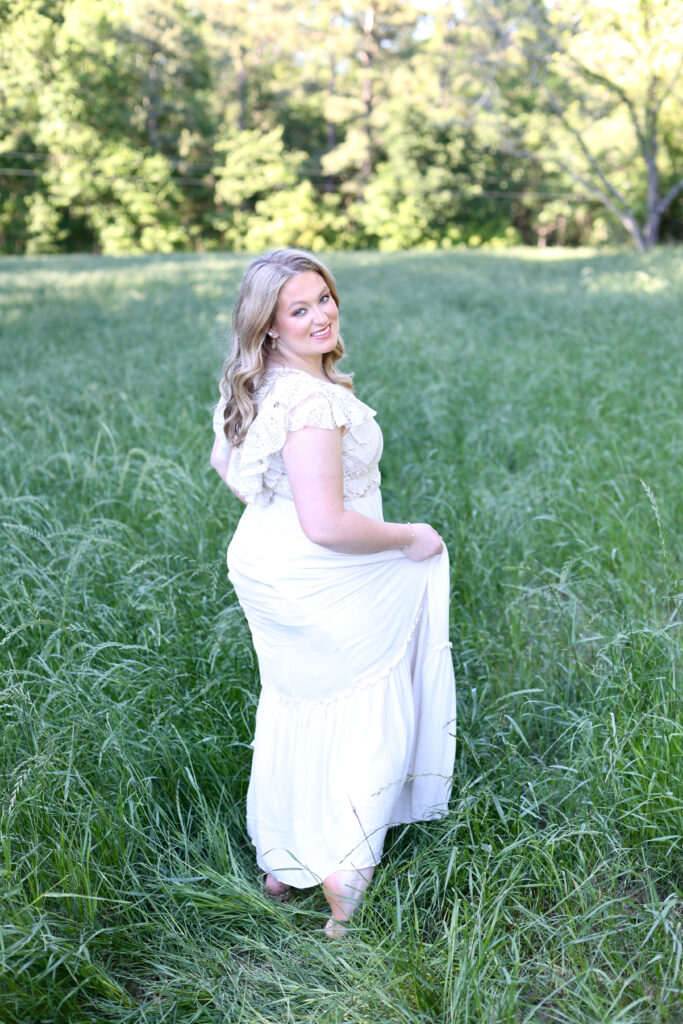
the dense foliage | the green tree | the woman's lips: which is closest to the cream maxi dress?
the woman's lips

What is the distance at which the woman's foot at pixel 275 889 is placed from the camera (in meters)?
2.25

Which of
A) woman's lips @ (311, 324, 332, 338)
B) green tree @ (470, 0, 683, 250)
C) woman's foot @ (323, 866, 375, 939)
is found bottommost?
woman's foot @ (323, 866, 375, 939)

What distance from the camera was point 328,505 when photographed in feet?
6.33

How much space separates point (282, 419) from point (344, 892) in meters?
1.18

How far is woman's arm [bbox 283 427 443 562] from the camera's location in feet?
6.30

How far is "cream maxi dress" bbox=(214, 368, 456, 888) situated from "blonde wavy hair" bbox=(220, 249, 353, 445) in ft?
0.14

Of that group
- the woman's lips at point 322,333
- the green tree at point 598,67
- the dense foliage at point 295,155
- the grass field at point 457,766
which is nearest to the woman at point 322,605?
the woman's lips at point 322,333

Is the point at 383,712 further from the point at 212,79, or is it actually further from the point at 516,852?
the point at 212,79

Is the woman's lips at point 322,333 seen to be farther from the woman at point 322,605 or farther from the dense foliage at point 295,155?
the dense foliage at point 295,155

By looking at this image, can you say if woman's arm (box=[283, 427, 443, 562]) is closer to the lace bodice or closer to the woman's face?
the lace bodice

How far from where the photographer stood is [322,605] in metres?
2.08

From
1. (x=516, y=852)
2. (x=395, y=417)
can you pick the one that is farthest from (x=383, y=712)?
(x=395, y=417)

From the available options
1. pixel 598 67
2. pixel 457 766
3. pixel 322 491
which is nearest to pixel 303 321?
pixel 322 491

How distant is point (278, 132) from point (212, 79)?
170 inches
